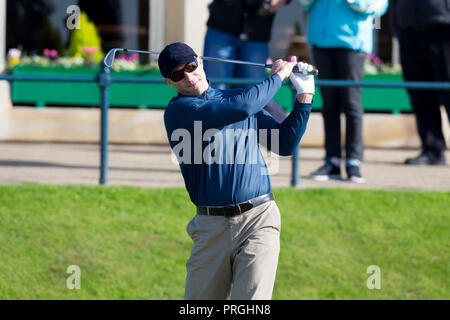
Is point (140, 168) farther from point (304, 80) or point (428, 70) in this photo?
point (304, 80)

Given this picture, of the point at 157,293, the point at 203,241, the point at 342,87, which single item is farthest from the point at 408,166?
the point at 203,241

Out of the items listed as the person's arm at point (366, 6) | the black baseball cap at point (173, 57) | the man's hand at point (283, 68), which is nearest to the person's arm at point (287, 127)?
the man's hand at point (283, 68)

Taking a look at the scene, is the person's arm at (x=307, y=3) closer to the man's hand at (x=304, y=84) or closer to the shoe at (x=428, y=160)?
the shoe at (x=428, y=160)

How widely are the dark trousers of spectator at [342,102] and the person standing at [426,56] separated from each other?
2.98ft

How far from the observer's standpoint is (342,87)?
779 cm

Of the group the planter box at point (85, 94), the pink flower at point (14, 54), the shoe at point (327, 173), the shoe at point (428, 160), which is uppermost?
the pink flower at point (14, 54)

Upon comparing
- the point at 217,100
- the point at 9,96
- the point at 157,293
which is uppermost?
the point at 217,100

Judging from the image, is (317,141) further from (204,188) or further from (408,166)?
(204,188)

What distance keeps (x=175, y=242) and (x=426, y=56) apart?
137 inches

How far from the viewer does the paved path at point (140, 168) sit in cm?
754

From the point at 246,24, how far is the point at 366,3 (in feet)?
3.98

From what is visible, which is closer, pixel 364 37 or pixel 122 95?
pixel 364 37

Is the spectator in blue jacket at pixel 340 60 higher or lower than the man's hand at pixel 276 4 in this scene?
lower

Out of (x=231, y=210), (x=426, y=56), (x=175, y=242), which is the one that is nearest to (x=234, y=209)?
(x=231, y=210)
